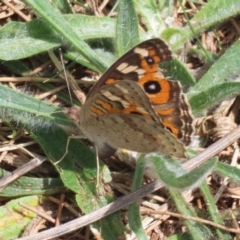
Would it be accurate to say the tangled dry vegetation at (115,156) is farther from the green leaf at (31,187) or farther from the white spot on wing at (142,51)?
the white spot on wing at (142,51)

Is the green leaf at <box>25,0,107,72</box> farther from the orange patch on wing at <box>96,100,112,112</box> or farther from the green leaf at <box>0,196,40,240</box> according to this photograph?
the green leaf at <box>0,196,40,240</box>

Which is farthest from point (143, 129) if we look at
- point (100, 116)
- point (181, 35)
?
point (181, 35)

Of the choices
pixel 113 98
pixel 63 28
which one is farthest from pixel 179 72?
pixel 113 98

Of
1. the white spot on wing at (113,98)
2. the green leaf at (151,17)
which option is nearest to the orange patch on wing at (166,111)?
the white spot on wing at (113,98)

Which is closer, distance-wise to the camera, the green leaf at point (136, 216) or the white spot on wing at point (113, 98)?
the white spot on wing at point (113, 98)

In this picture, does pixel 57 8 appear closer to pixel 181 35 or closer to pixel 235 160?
pixel 181 35

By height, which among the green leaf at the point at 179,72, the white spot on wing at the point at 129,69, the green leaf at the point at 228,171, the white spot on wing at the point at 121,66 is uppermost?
the white spot on wing at the point at 121,66

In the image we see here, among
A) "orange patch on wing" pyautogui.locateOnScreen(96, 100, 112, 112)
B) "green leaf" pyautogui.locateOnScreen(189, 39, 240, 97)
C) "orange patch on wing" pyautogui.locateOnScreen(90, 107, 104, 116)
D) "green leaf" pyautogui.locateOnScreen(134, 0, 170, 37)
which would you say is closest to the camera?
"orange patch on wing" pyautogui.locateOnScreen(96, 100, 112, 112)

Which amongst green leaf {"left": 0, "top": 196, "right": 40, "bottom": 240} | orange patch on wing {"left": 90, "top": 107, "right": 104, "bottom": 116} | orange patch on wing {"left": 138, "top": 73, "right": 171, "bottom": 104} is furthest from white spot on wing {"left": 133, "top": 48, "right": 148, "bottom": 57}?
green leaf {"left": 0, "top": 196, "right": 40, "bottom": 240}
